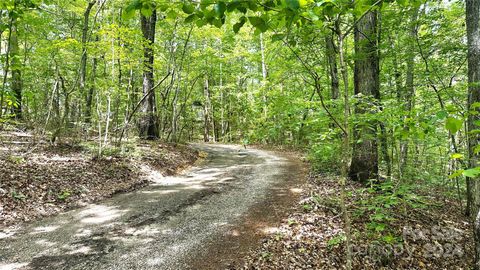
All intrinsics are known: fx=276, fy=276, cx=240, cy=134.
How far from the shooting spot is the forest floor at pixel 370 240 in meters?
4.32

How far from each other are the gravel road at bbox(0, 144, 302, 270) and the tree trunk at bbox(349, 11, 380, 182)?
1949mm

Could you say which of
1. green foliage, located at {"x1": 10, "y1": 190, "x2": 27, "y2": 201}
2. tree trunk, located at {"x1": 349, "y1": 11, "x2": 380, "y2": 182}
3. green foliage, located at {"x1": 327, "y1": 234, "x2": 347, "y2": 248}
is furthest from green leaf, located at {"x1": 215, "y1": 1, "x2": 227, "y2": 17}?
green foliage, located at {"x1": 10, "y1": 190, "x2": 27, "y2": 201}

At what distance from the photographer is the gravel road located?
402 centimetres

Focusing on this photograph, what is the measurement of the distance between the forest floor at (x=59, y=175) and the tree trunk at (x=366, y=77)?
5991mm

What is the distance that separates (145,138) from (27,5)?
7.92 meters

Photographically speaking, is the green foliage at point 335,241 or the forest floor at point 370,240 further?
the green foliage at point 335,241

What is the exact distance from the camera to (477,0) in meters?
4.40

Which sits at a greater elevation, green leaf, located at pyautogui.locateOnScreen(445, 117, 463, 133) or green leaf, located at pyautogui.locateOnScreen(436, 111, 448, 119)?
green leaf, located at pyautogui.locateOnScreen(436, 111, 448, 119)

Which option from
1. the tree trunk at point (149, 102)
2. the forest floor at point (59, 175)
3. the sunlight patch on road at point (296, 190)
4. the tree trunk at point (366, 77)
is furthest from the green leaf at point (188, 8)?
the tree trunk at point (149, 102)

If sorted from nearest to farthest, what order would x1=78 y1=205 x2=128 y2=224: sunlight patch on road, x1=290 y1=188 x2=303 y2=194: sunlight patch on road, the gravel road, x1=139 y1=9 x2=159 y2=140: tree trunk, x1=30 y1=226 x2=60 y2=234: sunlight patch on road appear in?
the gravel road < x1=30 y1=226 x2=60 y2=234: sunlight patch on road < x1=78 y1=205 x2=128 y2=224: sunlight patch on road < x1=290 y1=188 x2=303 y2=194: sunlight patch on road < x1=139 y1=9 x2=159 y2=140: tree trunk

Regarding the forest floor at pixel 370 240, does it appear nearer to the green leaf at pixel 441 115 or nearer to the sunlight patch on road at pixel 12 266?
the green leaf at pixel 441 115

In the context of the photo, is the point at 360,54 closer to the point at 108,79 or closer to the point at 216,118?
the point at 108,79

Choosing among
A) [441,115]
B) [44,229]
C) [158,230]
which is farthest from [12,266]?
[441,115]

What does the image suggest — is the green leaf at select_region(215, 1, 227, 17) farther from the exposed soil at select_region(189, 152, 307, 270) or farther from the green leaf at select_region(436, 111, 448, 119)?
the exposed soil at select_region(189, 152, 307, 270)
